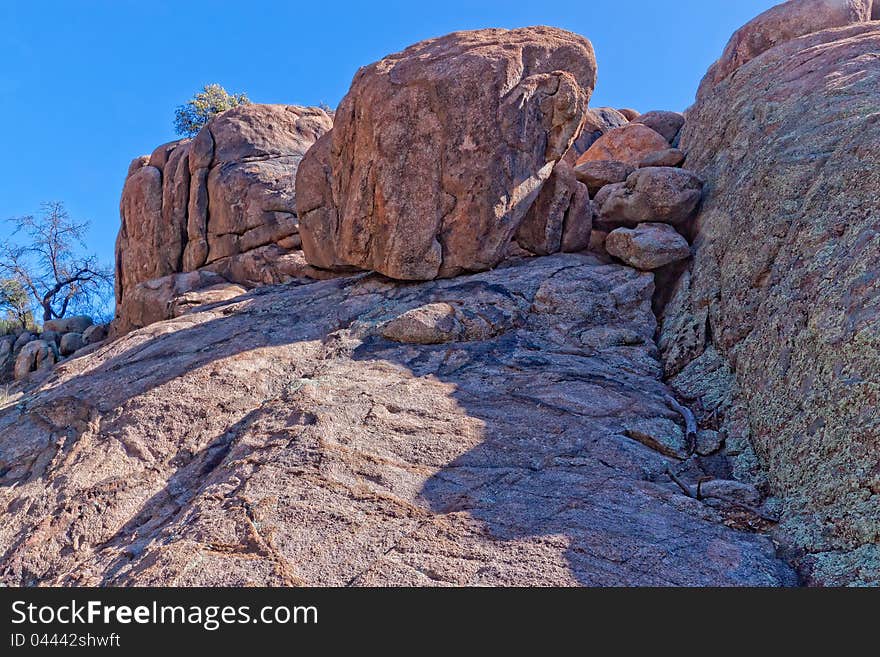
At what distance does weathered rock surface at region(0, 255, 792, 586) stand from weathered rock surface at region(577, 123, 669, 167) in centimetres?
538

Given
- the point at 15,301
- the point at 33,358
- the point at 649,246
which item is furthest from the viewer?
the point at 15,301

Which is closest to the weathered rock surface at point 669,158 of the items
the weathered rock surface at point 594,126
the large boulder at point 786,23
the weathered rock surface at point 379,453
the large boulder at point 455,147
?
the large boulder at point 455,147

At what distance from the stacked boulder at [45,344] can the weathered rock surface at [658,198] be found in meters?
11.4

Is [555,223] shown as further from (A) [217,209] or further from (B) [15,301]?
(B) [15,301]

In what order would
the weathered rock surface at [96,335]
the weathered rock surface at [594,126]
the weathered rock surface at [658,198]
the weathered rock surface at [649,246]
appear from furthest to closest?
the weathered rock surface at [594,126], the weathered rock surface at [96,335], the weathered rock surface at [658,198], the weathered rock surface at [649,246]

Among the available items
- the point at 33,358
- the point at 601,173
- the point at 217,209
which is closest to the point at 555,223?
the point at 601,173

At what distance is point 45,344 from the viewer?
14992mm

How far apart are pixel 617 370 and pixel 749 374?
123 cm

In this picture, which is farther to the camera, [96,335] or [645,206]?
[96,335]

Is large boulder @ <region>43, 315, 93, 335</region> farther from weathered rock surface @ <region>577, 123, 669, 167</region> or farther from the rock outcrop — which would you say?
weathered rock surface @ <region>577, 123, 669, 167</region>

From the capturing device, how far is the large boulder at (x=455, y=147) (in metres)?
8.06

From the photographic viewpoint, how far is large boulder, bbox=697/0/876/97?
31.3ft

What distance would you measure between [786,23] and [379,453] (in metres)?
9.86

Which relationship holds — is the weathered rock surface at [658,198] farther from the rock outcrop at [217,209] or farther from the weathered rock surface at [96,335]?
the weathered rock surface at [96,335]
